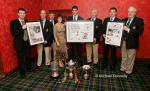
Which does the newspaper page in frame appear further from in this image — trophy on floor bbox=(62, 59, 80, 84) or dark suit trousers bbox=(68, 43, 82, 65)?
trophy on floor bbox=(62, 59, 80, 84)

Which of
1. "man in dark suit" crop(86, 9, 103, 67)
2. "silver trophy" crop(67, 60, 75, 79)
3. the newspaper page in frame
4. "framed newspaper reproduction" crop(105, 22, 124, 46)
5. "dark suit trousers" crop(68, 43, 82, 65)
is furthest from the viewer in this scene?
"dark suit trousers" crop(68, 43, 82, 65)

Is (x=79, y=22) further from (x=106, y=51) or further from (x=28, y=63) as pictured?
(x=28, y=63)

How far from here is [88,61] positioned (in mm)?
4738

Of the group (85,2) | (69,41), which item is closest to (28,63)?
(69,41)

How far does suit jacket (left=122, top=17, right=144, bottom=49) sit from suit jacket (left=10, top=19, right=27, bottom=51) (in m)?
2.53

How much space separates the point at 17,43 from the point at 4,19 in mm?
714

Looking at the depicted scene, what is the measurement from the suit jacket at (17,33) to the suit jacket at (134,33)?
2.53m

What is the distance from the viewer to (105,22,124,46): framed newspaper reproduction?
3812 millimetres

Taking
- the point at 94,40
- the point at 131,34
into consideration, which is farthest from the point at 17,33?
the point at 131,34

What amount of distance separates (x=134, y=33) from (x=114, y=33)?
19.1 inches

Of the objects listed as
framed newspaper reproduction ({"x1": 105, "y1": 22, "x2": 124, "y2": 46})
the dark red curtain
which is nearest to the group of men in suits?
framed newspaper reproduction ({"x1": 105, "y1": 22, "x2": 124, "y2": 46})

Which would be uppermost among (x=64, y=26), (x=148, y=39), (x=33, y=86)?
(x=64, y=26)

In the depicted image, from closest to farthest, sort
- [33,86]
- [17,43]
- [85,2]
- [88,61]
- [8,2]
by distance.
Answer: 1. [33,86]
2. [17,43]
3. [8,2]
4. [88,61]
5. [85,2]

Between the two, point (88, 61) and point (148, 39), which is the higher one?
point (148, 39)
